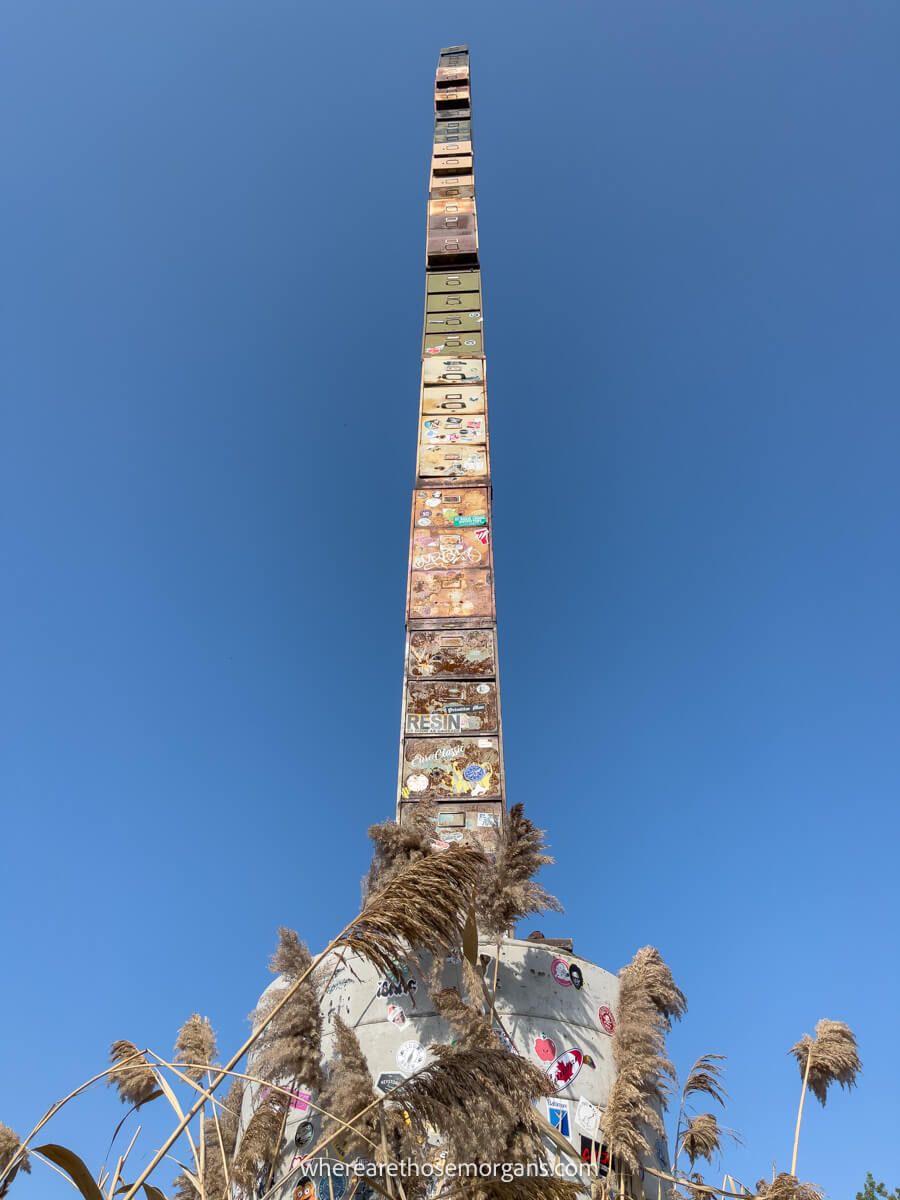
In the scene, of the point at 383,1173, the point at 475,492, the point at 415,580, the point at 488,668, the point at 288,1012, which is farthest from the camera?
the point at 475,492

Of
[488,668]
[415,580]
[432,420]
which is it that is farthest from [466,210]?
[488,668]

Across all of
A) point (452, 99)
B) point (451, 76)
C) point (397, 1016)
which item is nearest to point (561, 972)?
point (397, 1016)

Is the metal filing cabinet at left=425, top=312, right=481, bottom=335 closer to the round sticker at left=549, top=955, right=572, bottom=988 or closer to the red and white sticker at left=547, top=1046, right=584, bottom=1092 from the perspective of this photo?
the round sticker at left=549, top=955, right=572, bottom=988

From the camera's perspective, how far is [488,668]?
9203 mm

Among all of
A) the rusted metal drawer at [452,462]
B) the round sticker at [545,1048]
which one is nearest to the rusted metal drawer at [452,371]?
the rusted metal drawer at [452,462]

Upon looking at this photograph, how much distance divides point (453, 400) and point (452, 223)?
4853 millimetres

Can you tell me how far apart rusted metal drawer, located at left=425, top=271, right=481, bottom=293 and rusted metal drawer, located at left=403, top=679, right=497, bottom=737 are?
7.51 meters

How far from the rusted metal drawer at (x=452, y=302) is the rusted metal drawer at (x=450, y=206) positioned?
7.98 feet

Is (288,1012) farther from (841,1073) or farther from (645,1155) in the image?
(841,1073)

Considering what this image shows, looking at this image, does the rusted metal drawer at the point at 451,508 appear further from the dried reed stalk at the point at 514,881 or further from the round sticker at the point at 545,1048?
the round sticker at the point at 545,1048

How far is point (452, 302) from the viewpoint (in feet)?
44.5

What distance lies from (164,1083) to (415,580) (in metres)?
7.32

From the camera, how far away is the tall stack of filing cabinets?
8.39 m

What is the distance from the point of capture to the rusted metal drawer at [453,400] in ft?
38.7
